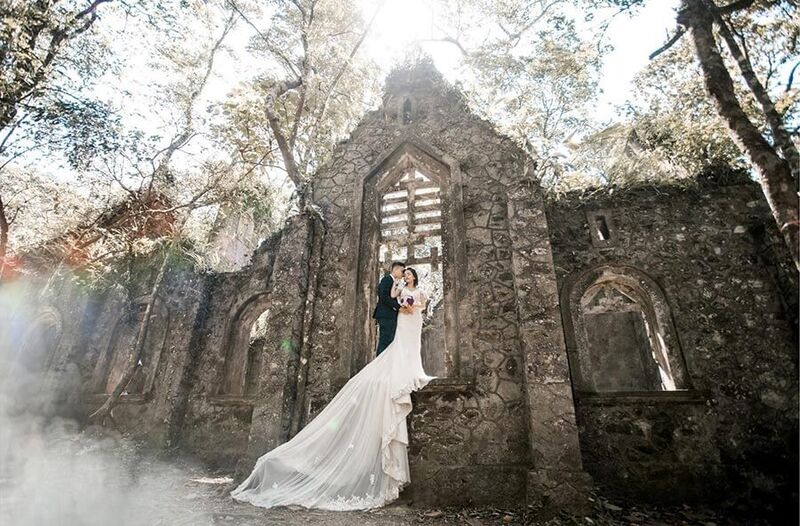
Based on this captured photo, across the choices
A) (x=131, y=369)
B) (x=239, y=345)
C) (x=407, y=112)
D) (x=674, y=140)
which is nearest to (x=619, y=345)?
(x=674, y=140)

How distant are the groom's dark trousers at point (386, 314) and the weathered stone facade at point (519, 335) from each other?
1.72ft

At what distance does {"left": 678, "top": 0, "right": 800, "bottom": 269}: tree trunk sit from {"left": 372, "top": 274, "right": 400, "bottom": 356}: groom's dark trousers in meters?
4.54

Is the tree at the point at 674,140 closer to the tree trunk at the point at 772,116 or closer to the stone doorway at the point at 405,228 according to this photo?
the tree trunk at the point at 772,116

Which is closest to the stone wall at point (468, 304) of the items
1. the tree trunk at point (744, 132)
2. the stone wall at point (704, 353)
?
the stone wall at point (704, 353)

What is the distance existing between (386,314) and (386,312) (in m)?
0.03

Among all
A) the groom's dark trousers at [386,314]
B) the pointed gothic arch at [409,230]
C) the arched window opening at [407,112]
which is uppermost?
the arched window opening at [407,112]

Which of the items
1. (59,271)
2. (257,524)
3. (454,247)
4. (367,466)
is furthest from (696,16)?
(59,271)

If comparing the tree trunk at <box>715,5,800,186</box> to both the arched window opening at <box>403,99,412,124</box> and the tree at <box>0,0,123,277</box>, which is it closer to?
the arched window opening at <box>403,99,412,124</box>

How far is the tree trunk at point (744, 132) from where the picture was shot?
422 centimetres

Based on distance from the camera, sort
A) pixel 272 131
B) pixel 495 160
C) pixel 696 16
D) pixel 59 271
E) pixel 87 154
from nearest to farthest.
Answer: pixel 696 16 → pixel 495 160 → pixel 87 154 → pixel 272 131 → pixel 59 271

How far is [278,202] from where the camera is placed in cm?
1331

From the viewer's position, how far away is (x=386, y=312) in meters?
5.60

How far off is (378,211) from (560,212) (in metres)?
3.34

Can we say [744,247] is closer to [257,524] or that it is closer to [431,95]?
[431,95]
